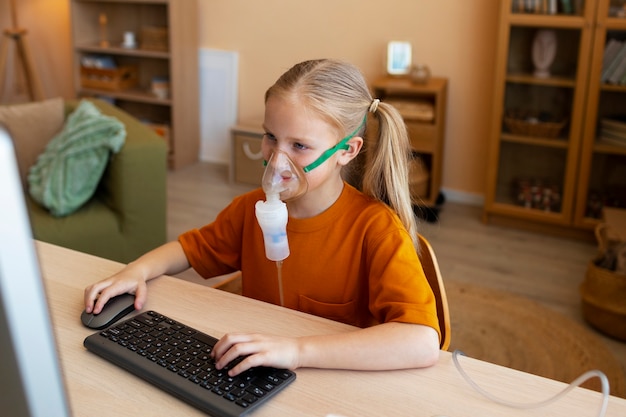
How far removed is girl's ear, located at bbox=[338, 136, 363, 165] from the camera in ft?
4.59

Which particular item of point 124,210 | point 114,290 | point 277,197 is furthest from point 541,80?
point 114,290

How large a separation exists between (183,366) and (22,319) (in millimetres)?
585

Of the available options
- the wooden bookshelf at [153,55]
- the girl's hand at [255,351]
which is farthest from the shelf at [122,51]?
the girl's hand at [255,351]

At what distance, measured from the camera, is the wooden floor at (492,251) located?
3024mm

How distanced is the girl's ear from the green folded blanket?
155 cm

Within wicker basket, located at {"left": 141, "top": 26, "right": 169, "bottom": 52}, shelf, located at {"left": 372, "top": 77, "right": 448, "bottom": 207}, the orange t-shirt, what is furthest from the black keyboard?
wicker basket, located at {"left": 141, "top": 26, "right": 169, "bottom": 52}

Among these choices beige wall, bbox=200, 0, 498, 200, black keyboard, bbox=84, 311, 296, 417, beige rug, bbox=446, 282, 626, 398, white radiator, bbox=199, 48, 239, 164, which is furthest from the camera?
white radiator, bbox=199, 48, 239, 164

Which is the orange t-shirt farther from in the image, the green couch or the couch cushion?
the couch cushion

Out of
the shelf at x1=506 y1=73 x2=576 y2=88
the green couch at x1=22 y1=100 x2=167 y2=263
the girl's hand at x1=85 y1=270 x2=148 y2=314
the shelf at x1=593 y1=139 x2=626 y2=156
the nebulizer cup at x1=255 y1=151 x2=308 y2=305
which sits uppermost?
the shelf at x1=506 y1=73 x2=576 y2=88

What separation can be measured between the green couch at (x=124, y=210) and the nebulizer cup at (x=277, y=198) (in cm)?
159

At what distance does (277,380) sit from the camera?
1.01 metres

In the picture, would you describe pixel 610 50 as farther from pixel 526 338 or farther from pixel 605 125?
pixel 526 338

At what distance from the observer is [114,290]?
125cm

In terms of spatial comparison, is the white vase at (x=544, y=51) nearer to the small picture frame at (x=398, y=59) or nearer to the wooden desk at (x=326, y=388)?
the small picture frame at (x=398, y=59)
